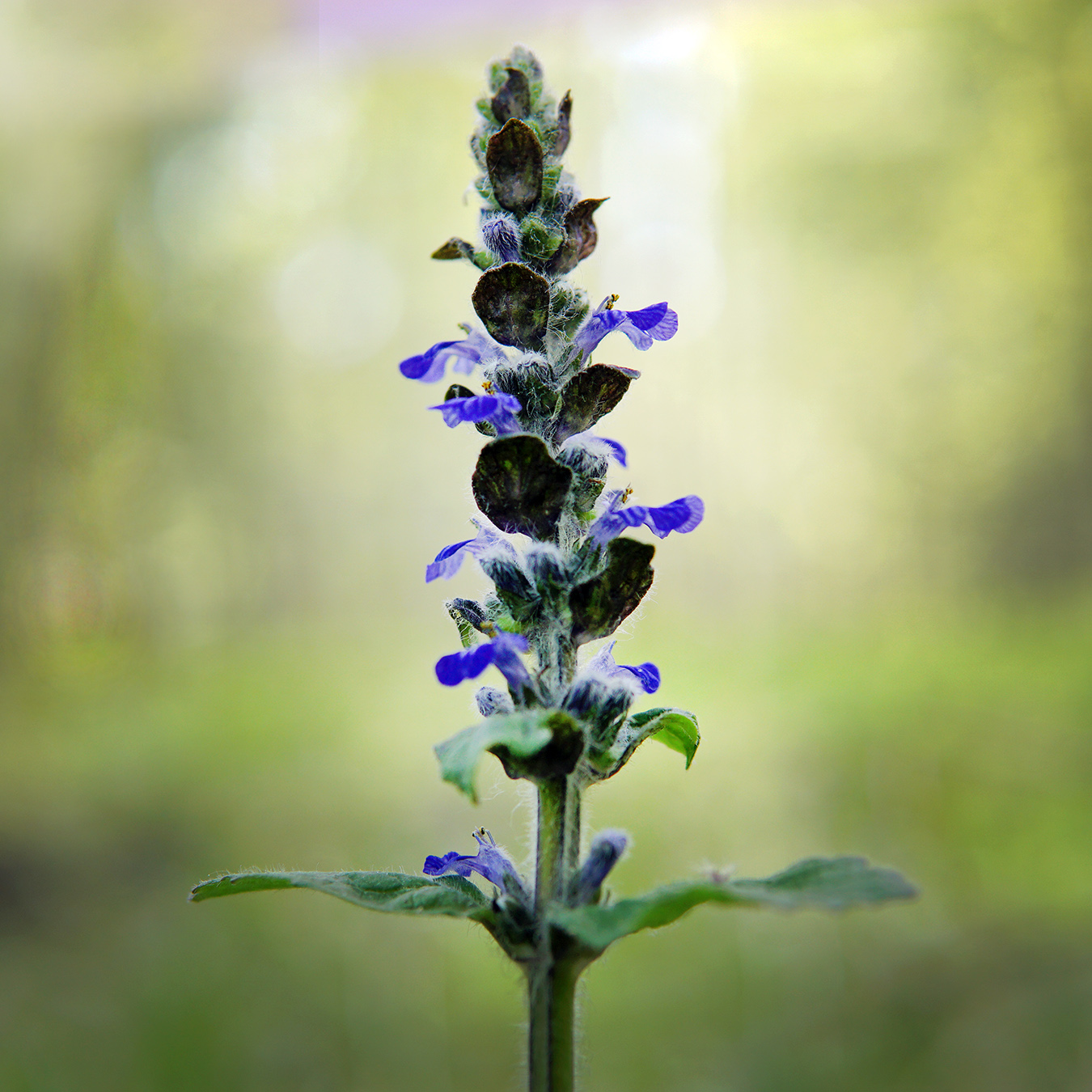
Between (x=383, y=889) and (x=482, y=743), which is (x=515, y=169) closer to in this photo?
(x=482, y=743)

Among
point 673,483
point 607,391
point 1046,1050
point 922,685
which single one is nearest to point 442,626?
point 673,483

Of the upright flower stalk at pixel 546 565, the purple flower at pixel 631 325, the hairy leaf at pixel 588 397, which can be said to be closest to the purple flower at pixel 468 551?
the upright flower stalk at pixel 546 565

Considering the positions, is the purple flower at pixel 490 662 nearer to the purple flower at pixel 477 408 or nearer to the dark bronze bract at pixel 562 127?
the purple flower at pixel 477 408

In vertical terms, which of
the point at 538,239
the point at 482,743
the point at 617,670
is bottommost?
the point at 482,743

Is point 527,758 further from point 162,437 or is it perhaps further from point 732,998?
point 162,437

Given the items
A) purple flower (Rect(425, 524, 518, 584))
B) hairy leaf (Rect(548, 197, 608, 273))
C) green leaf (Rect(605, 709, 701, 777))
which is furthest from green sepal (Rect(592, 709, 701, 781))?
hairy leaf (Rect(548, 197, 608, 273))

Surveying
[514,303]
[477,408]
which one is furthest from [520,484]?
[514,303]

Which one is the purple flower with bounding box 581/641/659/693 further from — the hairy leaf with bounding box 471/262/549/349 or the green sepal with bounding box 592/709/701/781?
the hairy leaf with bounding box 471/262/549/349
